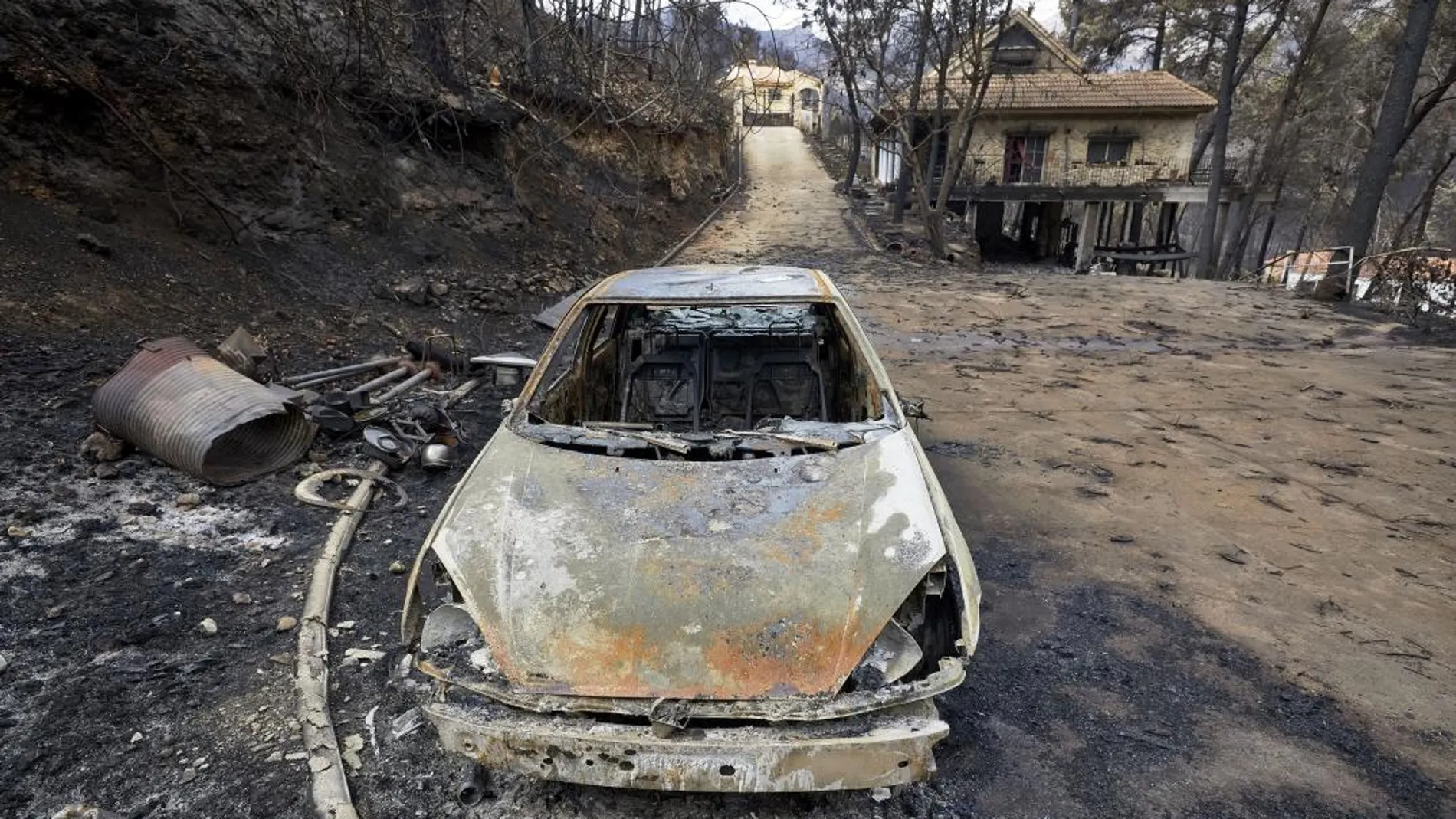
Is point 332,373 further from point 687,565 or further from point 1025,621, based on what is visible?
point 1025,621

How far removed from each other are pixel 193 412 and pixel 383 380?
1719 millimetres

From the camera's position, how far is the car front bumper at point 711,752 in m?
1.91

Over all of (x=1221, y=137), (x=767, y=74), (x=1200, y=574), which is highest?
(x=1221, y=137)

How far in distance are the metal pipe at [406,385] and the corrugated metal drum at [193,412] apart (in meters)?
1.00

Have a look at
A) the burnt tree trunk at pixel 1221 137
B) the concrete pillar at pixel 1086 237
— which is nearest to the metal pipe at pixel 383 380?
the burnt tree trunk at pixel 1221 137

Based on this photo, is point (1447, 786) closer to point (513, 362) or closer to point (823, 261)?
point (513, 362)

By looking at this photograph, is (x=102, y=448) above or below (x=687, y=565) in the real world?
below

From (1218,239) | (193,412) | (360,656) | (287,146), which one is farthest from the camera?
(1218,239)

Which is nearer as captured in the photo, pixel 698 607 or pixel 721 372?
pixel 698 607

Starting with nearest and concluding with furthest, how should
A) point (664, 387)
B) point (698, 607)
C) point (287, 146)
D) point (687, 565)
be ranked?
1. point (698, 607)
2. point (687, 565)
3. point (664, 387)
4. point (287, 146)

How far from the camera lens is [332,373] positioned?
5840mm

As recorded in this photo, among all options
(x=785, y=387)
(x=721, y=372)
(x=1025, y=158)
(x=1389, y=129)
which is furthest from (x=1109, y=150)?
(x=721, y=372)

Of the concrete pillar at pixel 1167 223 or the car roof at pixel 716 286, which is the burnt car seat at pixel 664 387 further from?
the concrete pillar at pixel 1167 223

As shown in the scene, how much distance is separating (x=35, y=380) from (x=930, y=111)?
1915 cm
